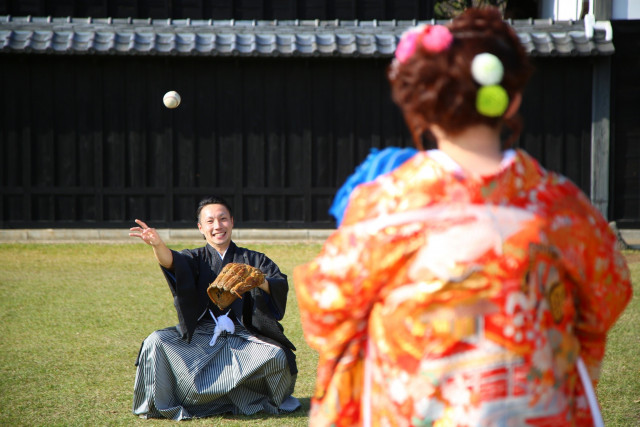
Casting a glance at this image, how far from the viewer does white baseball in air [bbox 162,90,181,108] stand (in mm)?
11031

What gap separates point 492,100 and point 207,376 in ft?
9.90

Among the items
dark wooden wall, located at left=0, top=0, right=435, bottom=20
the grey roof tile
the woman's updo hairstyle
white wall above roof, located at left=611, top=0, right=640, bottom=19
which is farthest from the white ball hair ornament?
dark wooden wall, located at left=0, top=0, right=435, bottom=20

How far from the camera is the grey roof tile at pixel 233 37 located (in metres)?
11.1

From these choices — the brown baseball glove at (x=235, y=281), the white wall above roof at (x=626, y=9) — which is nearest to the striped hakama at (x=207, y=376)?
the brown baseball glove at (x=235, y=281)

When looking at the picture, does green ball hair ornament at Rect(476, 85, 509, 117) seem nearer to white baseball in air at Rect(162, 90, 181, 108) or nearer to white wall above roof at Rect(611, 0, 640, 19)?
white baseball in air at Rect(162, 90, 181, 108)

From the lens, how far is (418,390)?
187 cm

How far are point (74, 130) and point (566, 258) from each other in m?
10.8

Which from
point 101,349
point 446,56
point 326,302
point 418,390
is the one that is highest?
point 446,56

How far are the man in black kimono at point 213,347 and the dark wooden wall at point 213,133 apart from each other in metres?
7.09

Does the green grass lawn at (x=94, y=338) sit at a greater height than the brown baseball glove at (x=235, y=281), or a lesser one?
lesser

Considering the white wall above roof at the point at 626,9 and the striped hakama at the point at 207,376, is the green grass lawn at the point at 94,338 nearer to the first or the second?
the striped hakama at the point at 207,376

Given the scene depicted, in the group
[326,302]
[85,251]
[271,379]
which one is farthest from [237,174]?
[326,302]

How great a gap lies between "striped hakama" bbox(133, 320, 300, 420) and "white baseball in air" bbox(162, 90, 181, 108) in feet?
23.1

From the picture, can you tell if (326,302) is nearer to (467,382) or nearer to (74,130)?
(467,382)
